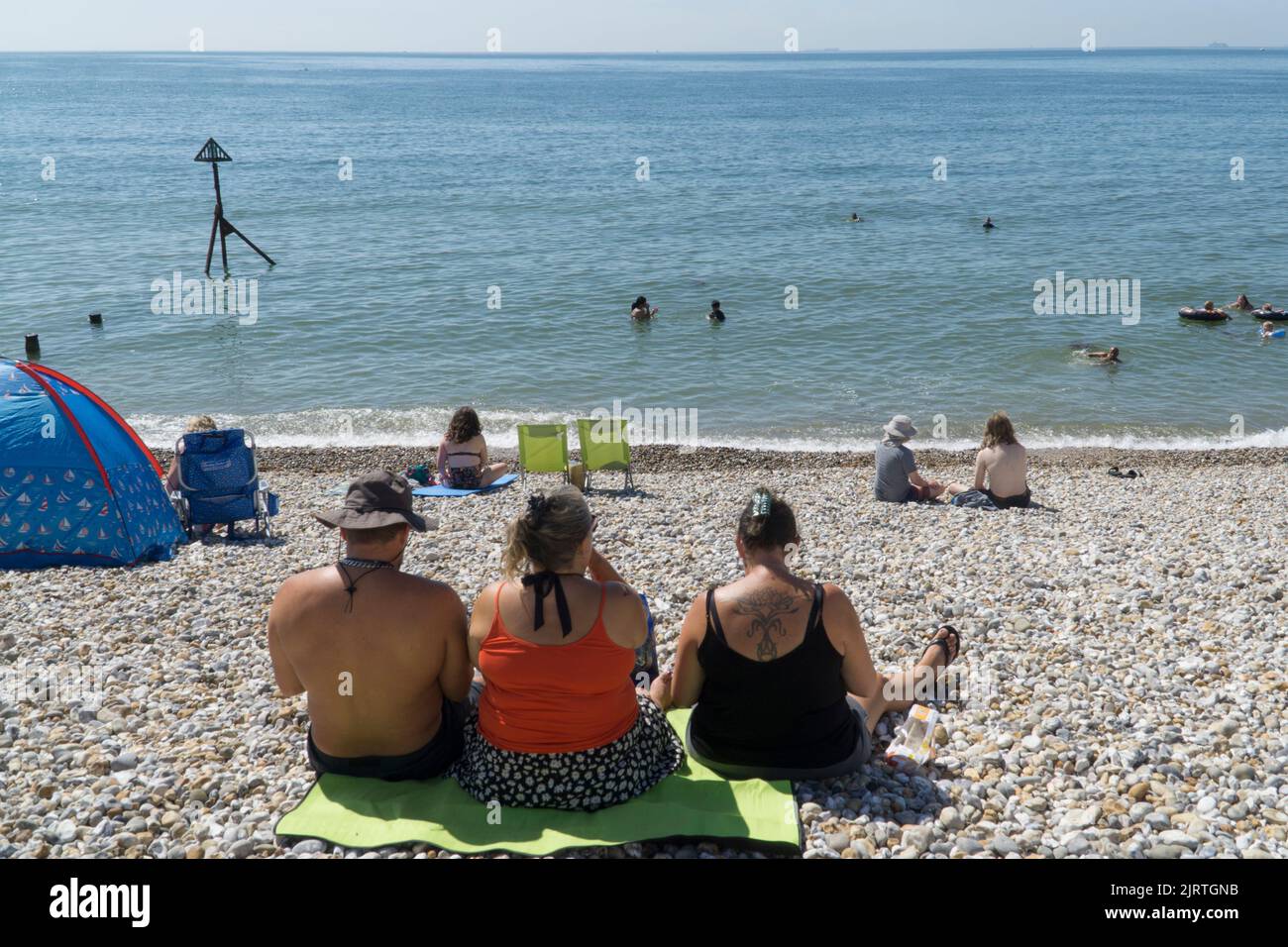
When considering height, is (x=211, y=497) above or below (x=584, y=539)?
below

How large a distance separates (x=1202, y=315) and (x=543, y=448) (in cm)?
1714

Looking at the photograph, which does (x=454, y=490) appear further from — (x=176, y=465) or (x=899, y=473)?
(x=899, y=473)

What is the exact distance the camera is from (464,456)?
11.9 meters

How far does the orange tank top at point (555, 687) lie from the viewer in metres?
3.96

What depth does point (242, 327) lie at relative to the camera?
23719 millimetres

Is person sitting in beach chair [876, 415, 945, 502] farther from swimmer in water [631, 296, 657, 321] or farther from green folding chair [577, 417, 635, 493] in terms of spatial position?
swimmer in water [631, 296, 657, 321]

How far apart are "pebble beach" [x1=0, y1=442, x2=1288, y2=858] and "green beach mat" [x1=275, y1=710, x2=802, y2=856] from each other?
0.07 meters

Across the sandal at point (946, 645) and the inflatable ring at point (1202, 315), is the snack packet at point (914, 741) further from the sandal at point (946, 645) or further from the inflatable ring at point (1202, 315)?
the inflatable ring at point (1202, 315)

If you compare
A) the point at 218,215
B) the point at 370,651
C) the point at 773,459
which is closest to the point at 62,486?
the point at 370,651
